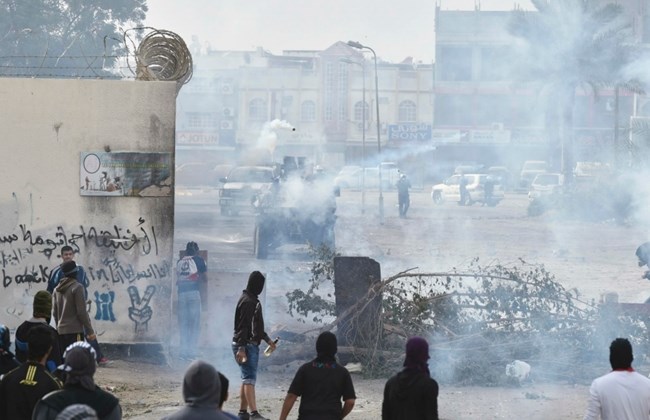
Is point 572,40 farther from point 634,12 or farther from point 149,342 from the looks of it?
point 149,342

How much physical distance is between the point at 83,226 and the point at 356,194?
43.8m

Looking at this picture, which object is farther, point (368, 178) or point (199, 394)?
point (368, 178)

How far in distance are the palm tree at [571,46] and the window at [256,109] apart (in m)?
26.9

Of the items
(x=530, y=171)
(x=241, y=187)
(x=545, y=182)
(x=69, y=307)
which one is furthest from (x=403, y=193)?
(x=69, y=307)

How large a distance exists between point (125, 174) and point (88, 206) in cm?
57

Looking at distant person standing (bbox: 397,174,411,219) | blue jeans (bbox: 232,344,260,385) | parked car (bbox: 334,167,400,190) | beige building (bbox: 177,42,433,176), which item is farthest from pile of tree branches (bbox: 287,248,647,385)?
beige building (bbox: 177,42,433,176)

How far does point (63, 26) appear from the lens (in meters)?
44.7

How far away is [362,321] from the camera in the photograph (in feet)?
38.7

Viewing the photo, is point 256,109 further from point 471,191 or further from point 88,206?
point 88,206

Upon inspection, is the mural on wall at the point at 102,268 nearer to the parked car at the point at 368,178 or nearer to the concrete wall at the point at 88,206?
the concrete wall at the point at 88,206

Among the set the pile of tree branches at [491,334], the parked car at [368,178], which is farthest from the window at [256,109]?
the pile of tree branches at [491,334]

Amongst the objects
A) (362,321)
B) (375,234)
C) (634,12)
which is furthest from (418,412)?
(634,12)

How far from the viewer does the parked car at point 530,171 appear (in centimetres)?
6119

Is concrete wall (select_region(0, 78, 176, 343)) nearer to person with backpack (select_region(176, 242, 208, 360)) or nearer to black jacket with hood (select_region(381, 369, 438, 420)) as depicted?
person with backpack (select_region(176, 242, 208, 360))
